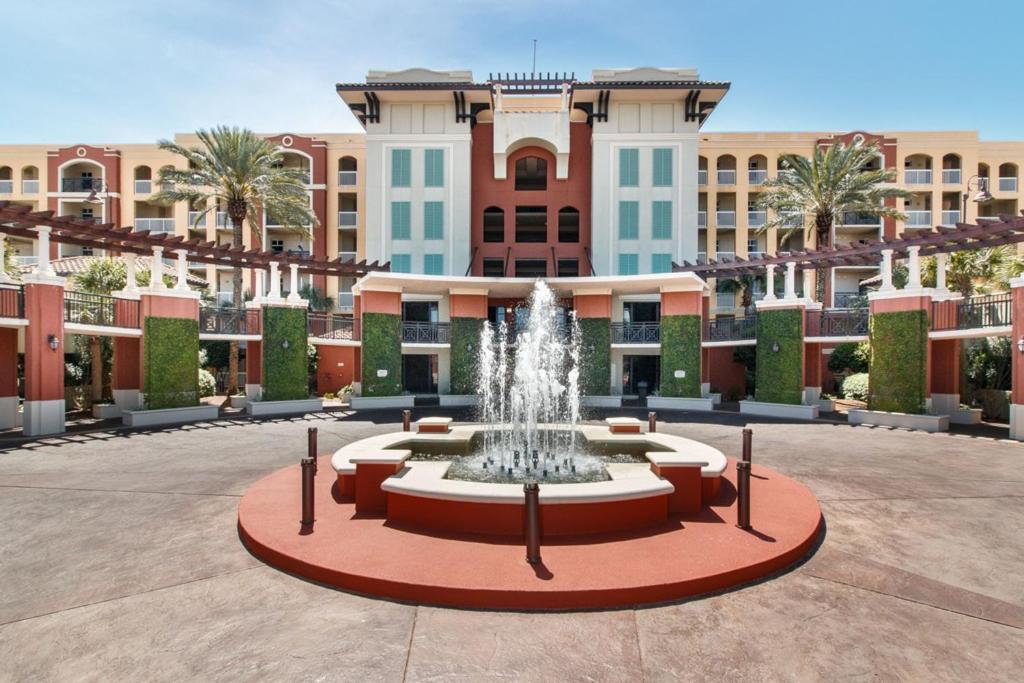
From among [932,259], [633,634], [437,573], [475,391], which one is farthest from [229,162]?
[932,259]

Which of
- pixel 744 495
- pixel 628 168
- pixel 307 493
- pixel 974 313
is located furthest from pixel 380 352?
pixel 974 313

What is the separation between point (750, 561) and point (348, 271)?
70.2ft

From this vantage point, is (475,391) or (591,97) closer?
(475,391)

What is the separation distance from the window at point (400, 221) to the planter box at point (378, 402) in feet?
38.4

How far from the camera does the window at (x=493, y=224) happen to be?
31156mm

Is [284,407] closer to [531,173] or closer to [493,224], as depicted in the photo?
[493,224]

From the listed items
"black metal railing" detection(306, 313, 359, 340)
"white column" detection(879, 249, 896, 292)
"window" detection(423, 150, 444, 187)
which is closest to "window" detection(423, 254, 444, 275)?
"window" detection(423, 150, 444, 187)

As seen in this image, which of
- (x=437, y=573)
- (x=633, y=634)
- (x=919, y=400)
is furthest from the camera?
(x=919, y=400)

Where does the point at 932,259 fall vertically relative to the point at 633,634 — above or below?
above

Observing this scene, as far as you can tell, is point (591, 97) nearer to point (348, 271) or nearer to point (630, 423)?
point (348, 271)

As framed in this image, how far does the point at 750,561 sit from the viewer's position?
19.4 ft

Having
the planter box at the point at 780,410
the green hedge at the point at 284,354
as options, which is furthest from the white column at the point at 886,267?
the green hedge at the point at 284,354

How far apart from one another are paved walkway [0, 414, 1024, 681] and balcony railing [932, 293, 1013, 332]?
35.9 feet

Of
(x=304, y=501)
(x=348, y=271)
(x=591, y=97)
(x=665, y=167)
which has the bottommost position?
(x=304, y=501)
